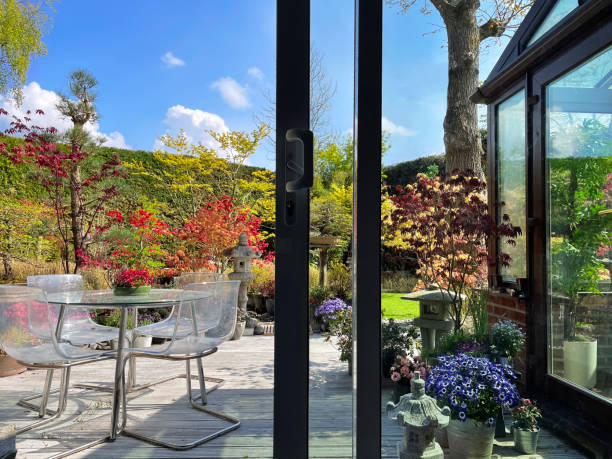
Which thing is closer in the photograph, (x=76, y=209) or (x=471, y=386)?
(x=471, y=386)

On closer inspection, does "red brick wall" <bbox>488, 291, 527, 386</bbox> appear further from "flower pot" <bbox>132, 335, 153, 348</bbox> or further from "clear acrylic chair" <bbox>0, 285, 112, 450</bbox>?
"flower pot" <bbox>132, 335, 153, 348</bbox>

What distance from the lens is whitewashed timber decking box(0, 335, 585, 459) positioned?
1011 mm

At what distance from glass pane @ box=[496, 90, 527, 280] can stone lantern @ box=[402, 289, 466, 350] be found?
0.56 feet

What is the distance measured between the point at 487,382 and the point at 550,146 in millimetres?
623

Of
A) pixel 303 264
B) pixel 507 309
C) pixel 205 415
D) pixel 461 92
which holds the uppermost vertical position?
pixel 461 92

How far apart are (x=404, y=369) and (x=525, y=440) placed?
35 centimetres

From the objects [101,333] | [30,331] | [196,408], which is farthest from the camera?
[101,333]

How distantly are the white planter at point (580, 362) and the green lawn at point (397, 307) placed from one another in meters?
0.40

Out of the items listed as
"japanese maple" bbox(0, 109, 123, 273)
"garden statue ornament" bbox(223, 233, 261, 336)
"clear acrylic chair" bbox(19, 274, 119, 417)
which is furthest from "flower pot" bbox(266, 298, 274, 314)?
"clear acrylic chair" bbox(19, 274, 119, 417)

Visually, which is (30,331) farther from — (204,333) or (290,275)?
(290,275)

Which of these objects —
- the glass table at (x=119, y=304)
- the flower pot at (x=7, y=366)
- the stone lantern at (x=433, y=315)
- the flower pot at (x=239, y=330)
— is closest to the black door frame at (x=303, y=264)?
the stone lantern at (x=433, y=315)

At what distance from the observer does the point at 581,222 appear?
1.07m

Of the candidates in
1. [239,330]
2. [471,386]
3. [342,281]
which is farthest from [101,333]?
[471,386]

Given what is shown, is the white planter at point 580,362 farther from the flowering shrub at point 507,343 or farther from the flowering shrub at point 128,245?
the flowering shrub at point 128,245
